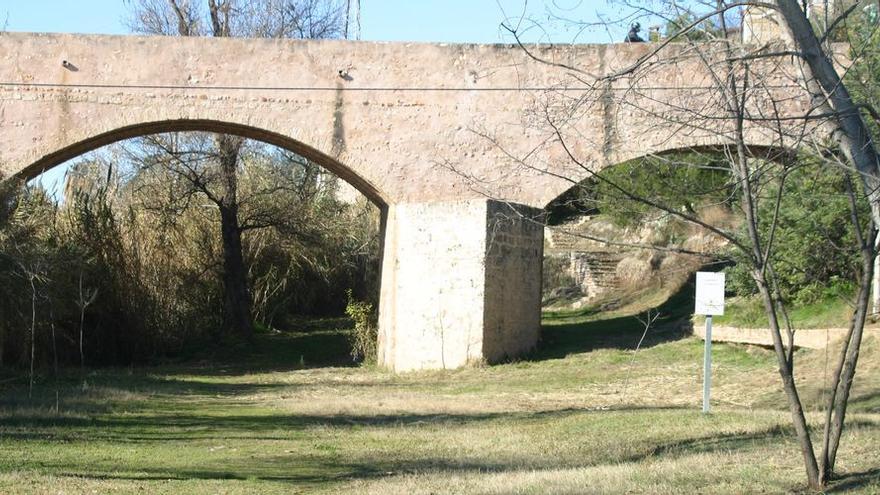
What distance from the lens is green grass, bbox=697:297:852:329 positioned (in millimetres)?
15773

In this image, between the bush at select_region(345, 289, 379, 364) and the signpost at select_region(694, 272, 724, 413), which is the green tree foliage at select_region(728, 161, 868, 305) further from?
the bush at select_region(345, 289, 379, 364)

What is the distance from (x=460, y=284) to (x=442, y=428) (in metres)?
5.90

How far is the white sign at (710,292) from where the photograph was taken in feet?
35.8

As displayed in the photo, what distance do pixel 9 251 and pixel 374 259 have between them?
1350cm

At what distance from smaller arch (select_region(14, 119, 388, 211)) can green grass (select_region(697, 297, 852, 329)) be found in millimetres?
5902

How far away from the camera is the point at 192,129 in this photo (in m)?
18.2

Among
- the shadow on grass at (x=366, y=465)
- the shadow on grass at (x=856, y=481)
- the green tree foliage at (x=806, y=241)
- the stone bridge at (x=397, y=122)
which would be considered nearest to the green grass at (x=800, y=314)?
the green tree foliage at (x=806, y=241)

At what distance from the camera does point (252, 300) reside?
2431 centimetres

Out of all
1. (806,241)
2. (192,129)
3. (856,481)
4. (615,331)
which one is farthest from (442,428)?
(615,331)

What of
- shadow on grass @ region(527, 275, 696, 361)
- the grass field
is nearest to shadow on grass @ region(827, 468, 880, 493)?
the grass field

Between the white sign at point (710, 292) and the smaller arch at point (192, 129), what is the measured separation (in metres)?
7.92

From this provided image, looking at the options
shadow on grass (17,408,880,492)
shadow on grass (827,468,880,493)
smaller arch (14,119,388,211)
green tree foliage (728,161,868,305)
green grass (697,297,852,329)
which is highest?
smaller arch (14,119,388,211)

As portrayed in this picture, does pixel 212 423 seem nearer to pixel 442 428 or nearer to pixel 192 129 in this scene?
pixel 442 428

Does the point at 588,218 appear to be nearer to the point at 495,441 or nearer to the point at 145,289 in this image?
the point at 145,289
